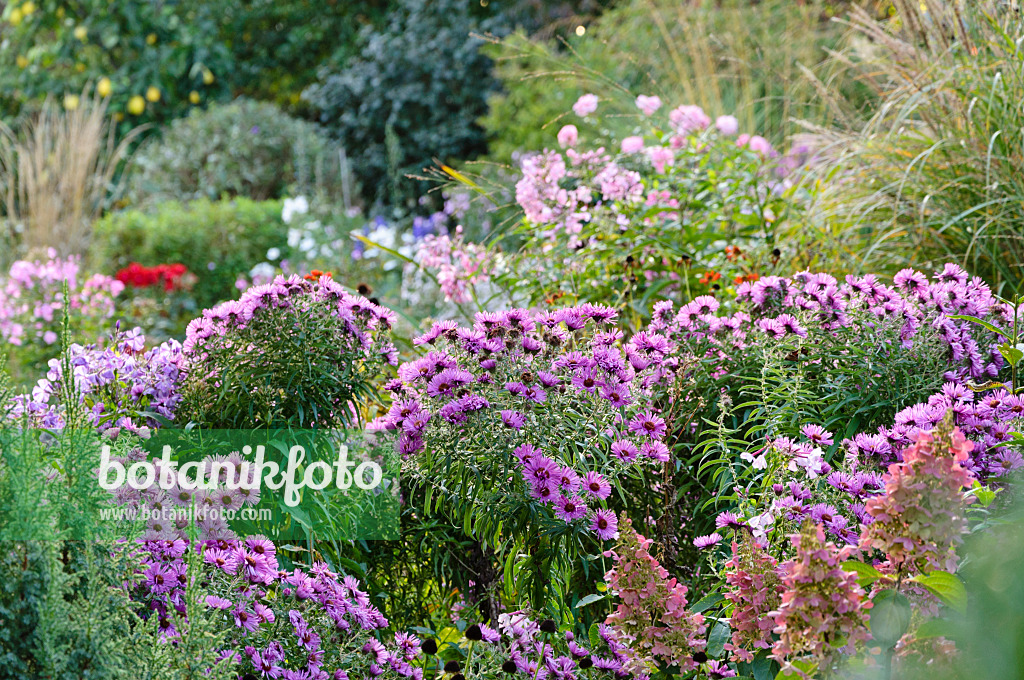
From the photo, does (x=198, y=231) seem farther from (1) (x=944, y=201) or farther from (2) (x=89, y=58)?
(1) (x=944, y=201)

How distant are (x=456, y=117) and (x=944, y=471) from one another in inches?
324

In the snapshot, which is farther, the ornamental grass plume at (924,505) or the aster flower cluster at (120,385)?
the aster flower cluster at (120,385)

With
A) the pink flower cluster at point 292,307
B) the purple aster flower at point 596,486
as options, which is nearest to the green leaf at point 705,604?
the purple aster flower at point 596,486

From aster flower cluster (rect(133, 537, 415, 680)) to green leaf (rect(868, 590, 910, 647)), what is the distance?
0.85m

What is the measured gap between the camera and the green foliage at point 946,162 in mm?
2900

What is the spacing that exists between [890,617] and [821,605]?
0.29 ft

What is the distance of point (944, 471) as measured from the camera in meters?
1.19

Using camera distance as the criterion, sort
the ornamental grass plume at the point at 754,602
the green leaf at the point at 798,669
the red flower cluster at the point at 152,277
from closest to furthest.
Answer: the green leaf at the point at 798,669, the ornamental grass plume at the point at 754,602, the red flower cluster at the point at 152,277

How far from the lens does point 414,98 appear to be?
8.79 m

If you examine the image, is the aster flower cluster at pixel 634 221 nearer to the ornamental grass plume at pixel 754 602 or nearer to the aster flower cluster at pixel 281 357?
the aster flower cluster at pixel 281 357

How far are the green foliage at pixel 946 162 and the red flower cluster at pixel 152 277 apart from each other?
4017 millimetres

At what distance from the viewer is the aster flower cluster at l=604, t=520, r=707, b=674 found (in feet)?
4.94

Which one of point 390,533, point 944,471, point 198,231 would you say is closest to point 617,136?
point 198,231

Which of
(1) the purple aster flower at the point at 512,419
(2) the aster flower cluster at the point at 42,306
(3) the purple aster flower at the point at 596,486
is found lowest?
(2) the aster flower cluster at the point at 42,306
